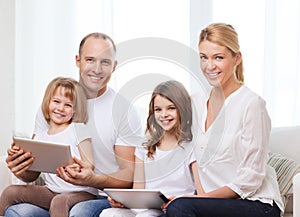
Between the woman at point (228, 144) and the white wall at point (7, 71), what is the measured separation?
1.63 m

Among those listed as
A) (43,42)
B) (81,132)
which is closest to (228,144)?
(81,132)

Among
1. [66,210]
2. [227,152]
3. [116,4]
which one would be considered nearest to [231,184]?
[227,152]

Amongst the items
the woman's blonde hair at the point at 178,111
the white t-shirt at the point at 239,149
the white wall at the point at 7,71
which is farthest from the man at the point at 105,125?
the white wall at the point at 7,71

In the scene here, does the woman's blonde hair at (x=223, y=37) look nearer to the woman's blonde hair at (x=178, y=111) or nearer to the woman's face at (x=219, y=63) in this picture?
the woman's face at (x=219, y=63)

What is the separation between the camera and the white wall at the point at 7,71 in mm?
3891

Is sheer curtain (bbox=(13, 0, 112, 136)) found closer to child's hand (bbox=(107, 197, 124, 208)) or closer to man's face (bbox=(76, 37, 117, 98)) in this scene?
man's face (bbox=(76, 37, 117, 98))

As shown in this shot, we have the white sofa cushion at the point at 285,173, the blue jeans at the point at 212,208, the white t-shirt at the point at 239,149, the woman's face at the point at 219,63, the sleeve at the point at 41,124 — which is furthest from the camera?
the sleeve at the point at 41,124

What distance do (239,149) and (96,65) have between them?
75 centimetres

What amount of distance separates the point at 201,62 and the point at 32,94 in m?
1.58

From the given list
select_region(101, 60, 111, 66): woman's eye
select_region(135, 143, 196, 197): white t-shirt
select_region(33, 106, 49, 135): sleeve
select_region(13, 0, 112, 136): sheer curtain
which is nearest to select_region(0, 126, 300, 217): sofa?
select_region(33, 106, 49, 135): sleeve

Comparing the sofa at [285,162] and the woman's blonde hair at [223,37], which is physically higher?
the woman's blonde hair at [223,37]

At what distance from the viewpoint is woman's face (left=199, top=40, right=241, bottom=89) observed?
2574 mm

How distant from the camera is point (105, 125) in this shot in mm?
2857

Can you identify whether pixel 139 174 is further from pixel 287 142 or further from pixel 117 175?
pixel 287 142
